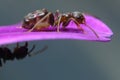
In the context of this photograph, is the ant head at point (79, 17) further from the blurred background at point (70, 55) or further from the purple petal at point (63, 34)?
the blurred background at point (70, 55)

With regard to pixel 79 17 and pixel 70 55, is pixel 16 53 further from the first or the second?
pixel 70 55

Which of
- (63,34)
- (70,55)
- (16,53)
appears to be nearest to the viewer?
(63,34)

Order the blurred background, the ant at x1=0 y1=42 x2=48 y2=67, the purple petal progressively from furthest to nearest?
1. the blurred background
2. the ant at x1=0 y1=42 x2=48 y2=67
3. the purple petal

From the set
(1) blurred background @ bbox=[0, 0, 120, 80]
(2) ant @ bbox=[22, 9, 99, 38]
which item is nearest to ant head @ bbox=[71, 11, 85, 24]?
(2) ant @ bbox=[22, 9, 99, 38]

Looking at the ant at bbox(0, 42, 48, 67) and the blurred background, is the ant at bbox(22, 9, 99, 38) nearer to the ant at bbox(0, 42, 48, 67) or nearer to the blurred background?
the ant at bbox(0, 42, 48, 67)

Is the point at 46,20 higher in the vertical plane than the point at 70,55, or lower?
higher

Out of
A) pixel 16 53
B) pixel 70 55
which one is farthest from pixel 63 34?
pixel 70 55

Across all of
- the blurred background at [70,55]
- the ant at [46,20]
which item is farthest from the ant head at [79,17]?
the blurred background at [70,55]

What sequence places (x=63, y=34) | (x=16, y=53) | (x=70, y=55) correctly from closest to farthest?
(x=63, y=34)
(x=16, y=53)
(x=70, y=55)
